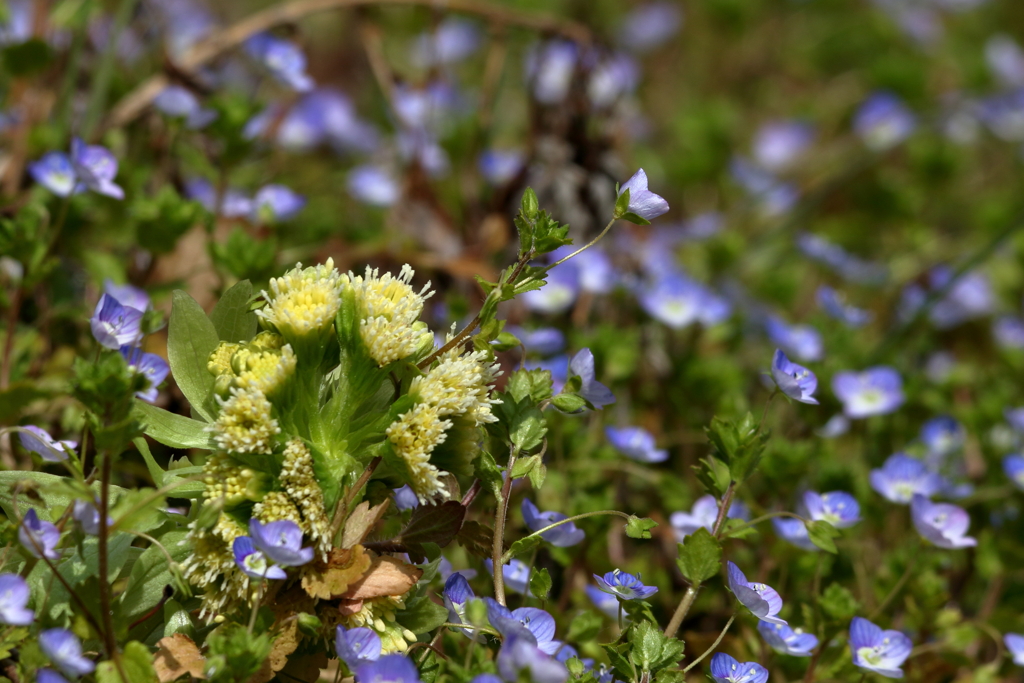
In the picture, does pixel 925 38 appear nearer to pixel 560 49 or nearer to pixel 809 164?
pixel 809 164

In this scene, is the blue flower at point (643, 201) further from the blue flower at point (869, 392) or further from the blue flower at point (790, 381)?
the blue flower at point (869, 392)

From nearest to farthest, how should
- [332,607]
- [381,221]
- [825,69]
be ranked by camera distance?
1. [332,607]
2. [381,221]
3. [825,69]

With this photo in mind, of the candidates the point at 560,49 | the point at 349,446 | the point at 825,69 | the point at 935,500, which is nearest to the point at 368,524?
the point at 349,446

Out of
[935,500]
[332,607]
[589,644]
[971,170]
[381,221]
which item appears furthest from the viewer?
[971,170]

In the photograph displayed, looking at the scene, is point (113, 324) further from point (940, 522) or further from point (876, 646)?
point (940, 522)

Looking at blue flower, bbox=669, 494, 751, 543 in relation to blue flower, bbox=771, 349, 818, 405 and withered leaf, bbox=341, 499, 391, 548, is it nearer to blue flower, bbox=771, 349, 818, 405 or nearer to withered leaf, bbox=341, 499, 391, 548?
blue flower, bbox=771, 349, 818, 405

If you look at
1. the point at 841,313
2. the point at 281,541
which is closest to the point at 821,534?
the point at 281,541

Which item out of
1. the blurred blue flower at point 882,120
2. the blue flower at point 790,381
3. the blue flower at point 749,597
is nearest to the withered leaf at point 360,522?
the blue flower at point 749,597
